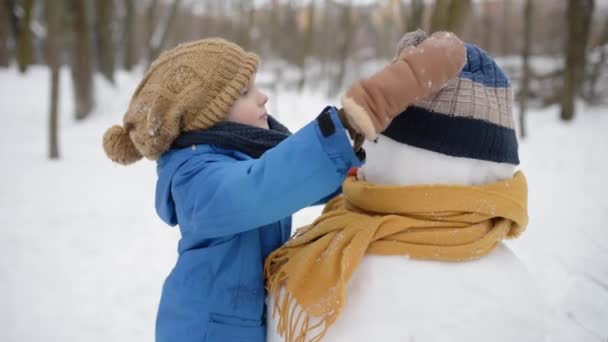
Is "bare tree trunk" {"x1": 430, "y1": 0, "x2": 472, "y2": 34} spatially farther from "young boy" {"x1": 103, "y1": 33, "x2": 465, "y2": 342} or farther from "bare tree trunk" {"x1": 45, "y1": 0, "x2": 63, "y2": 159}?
"bare tree trunk" {"x1": 45, "y1": 0, "x2": 63, "y2": 159}

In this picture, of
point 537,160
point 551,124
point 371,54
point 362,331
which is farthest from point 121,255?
point 371,54

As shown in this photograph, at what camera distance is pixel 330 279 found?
1.00 metres

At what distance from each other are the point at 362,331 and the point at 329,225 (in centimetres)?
28

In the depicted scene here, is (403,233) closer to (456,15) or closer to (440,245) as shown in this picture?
(440,245)

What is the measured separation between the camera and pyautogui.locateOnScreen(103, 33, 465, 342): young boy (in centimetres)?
99

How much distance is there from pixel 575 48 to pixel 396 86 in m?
9.59

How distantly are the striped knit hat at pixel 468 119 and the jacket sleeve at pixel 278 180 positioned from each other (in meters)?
0.20

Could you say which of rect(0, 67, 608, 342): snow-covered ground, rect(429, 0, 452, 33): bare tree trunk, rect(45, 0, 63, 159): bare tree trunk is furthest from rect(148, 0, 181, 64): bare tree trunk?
rect(429, 0, 452, 33): bare tree trunk

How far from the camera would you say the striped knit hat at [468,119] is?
986 millimetres

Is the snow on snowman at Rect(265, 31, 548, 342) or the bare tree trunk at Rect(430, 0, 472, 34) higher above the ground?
the bare tree trunk at Rect(430, 0, 472, 34)

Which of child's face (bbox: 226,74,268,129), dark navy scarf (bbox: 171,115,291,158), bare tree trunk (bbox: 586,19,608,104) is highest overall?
child's face (bbox: 226,74,268,129)

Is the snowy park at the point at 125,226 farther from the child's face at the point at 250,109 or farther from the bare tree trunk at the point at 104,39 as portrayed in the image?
the bare tree trunk at the point at 104,39

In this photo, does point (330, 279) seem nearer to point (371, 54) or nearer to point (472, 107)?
point (472, 107)

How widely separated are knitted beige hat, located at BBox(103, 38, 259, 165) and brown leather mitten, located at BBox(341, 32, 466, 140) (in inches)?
19.5
